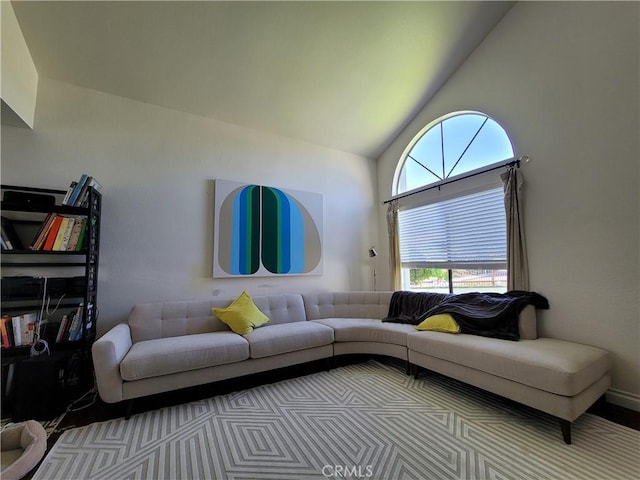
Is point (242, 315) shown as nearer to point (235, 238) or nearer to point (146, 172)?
point (235, 238)

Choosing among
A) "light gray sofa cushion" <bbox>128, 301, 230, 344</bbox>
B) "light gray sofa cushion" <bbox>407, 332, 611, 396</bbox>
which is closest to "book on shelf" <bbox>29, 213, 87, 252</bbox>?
"light gray sofa cushion" <bbox>128, 301, 230, 344</bbox>

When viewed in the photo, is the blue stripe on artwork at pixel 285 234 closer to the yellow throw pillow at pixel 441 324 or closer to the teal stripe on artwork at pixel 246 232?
the teal stripe on artwork at pixel 246 232

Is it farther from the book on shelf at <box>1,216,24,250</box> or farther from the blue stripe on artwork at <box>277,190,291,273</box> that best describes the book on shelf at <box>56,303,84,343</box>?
the blue stripe on artwork at <box>277,190,291,273</box>

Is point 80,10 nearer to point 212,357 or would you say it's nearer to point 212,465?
point 212,357

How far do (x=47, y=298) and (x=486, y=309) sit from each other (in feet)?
13.0

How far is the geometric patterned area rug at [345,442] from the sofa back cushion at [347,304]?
4.29ft

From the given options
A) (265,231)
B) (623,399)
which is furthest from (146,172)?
(623,399)

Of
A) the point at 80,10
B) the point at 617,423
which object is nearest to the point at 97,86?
the point at 80,10

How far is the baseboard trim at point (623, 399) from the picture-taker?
210cm

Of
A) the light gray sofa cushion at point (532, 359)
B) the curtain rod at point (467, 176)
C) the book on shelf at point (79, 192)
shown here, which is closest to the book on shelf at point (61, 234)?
the book on shelf at point (79, 192)

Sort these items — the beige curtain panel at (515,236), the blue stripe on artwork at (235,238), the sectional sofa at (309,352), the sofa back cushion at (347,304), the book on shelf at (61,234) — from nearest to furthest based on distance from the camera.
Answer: the sectional sofa at (309,352)
the book on shelf at (61,234)
the beige curtain panel at (515,236)
the blue stripe on artwork at (235,238)
the sofa back cushion at (347,304)

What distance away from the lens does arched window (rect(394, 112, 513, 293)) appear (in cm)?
312

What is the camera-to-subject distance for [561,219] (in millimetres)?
2549

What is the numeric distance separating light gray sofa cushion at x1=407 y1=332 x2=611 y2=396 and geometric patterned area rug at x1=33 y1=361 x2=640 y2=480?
33 cm
